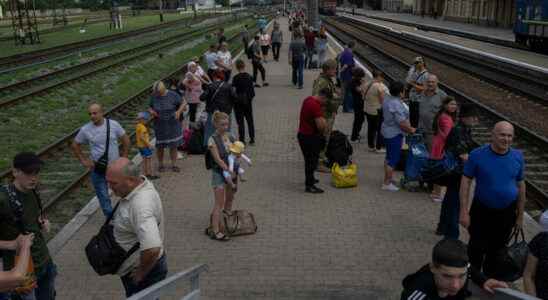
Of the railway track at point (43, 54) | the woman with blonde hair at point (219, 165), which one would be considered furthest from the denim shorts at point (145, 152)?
the railway track at point (43, 54)

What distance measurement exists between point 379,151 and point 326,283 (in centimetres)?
553

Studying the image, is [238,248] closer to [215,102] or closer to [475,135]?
[215,102]

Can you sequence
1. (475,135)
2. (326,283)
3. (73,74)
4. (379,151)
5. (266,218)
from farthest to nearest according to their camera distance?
(73,74) < (475,135) < (379,151) < (266,218) < (326,283)

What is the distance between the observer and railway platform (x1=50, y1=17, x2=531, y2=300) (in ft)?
18.9

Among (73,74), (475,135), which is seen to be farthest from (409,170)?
(73,74)

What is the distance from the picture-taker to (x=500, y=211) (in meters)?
5.20

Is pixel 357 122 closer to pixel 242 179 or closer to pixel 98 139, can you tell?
pixel 242 179

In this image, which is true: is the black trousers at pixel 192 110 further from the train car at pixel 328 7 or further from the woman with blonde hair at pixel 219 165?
the train car at pixel 328 7

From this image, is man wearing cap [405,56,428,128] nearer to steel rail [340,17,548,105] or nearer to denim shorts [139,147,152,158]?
denim shorts [139,147,152,158]

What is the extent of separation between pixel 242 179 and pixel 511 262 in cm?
354

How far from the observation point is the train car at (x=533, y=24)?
2930 centimetres

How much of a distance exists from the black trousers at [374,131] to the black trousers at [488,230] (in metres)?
5.10

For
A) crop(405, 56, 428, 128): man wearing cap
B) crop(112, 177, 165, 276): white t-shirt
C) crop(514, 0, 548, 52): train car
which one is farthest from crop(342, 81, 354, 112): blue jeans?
crop(514, 0, 548, 52): train car

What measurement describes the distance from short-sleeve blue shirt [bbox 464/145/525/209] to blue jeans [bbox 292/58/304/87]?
44.8ft
